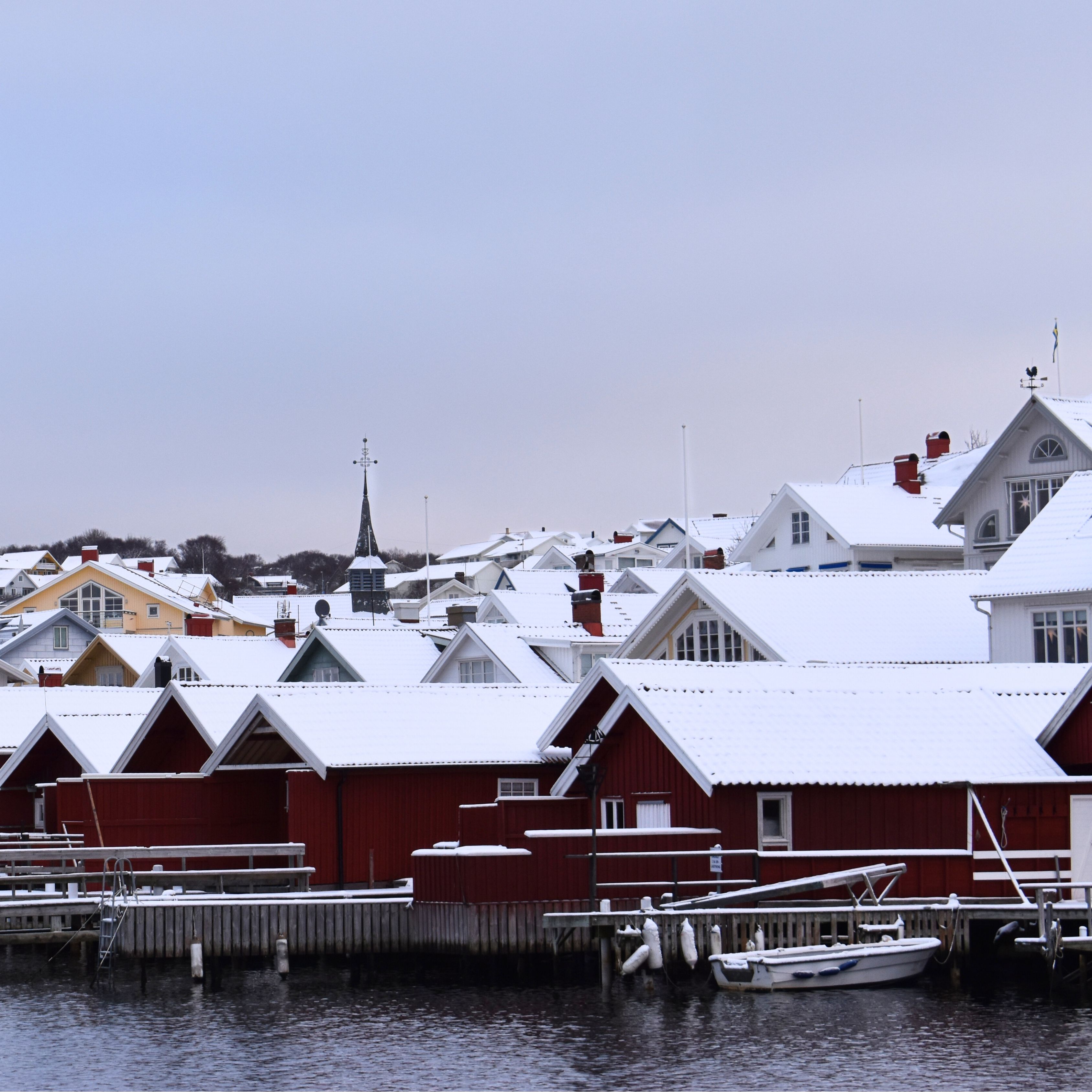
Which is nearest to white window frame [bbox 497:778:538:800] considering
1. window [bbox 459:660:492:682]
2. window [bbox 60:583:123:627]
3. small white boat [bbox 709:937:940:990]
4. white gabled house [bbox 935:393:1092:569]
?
small white boat [bbox 709:937:940:990]

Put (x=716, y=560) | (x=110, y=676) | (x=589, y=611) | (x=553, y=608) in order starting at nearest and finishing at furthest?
(x=589, y=611), (x=553, y=608), (x=716, y=560), (x=110, y=676)

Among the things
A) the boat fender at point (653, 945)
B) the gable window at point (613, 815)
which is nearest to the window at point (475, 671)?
the gable window at point (613, 815)

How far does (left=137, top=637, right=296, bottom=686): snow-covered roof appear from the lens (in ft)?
217

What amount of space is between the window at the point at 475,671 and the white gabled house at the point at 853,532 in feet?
47.8

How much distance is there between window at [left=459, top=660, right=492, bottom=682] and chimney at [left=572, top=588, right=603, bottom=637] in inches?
137

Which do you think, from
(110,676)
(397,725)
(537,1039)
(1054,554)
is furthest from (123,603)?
(537,1039)

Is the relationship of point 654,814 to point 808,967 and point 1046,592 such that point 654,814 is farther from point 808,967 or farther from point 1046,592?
point 1046,592

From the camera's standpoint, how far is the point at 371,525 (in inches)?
4653

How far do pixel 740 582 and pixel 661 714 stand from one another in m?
18.1

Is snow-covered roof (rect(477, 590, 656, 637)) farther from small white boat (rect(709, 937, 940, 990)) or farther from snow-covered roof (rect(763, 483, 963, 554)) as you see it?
small white boat (rect(709, 937, 940, 990))

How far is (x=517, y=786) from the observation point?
41438 mm

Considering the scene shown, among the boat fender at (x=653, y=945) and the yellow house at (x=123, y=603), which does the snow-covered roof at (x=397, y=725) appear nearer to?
the boat fender at (x=653, y=945)

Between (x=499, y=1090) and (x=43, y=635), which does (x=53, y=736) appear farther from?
(x=43, y=635)

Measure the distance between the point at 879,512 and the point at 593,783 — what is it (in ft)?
139
